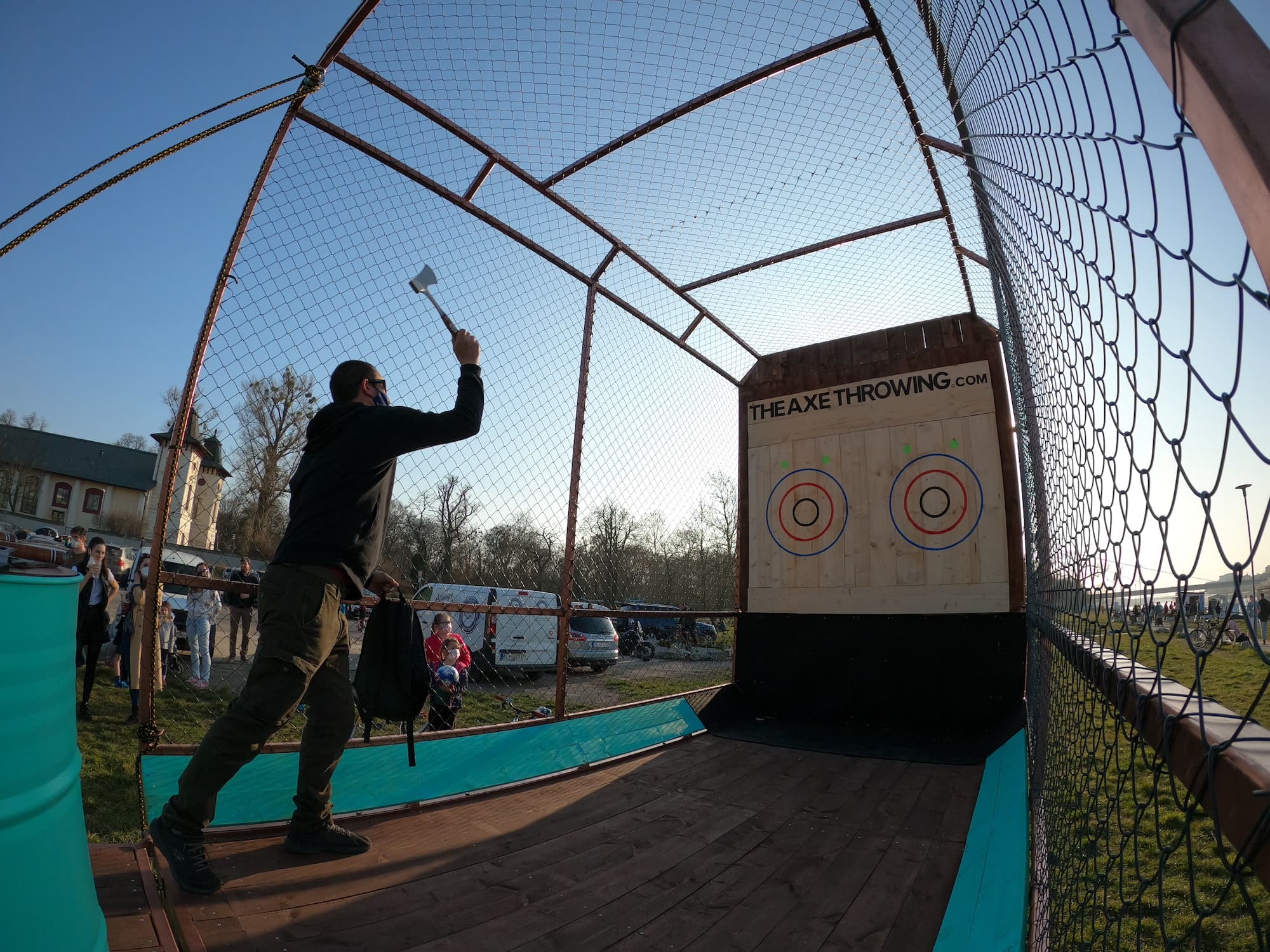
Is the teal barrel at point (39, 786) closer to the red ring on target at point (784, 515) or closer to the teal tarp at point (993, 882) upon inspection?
the teal tarp at point (993, 882)

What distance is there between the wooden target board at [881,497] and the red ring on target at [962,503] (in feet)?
0.03

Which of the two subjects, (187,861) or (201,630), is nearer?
(187,861)

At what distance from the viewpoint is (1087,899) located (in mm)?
1180

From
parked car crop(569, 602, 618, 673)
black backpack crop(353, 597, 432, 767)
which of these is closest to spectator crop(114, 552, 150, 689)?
black backpack crop(353, 597, 432, 767)

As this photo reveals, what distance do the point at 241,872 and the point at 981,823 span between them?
8.60 feet

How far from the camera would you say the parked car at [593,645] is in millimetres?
12281

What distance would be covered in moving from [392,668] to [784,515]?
405cm

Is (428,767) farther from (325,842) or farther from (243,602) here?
(243,602)

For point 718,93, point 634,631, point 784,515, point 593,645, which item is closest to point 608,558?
point 784,515

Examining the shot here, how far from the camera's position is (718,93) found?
3.35 metres

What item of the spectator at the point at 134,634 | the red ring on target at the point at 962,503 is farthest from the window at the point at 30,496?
the red ring on target at the point at 962,503

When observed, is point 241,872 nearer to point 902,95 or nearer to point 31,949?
point 31,949

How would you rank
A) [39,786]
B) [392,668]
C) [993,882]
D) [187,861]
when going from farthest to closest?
[392,668] → [993,882] → [187,861] → [39,786]

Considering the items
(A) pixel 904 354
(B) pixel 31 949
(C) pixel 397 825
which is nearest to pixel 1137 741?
(B) pixel 31 949
